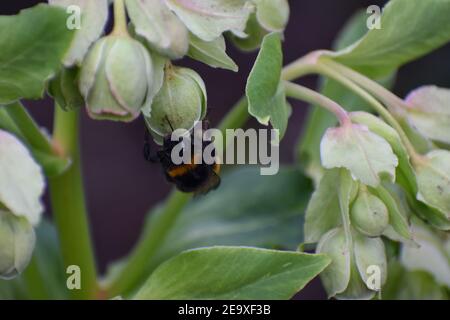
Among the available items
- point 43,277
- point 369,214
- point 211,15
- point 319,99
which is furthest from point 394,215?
point 43,277

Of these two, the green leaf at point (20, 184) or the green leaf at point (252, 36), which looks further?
the green leaf at point (252, 36)

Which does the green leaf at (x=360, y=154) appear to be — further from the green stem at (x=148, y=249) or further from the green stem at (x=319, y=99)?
the green stem at (x=148, y=249)

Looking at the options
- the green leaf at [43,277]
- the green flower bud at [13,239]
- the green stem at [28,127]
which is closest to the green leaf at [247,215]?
the green leaf at [43,277]

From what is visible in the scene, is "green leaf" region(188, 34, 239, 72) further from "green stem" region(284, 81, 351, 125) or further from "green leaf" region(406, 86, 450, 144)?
"green leaf" region(406, 86, 450, 144)

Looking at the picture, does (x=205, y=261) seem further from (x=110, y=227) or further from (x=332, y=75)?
(x=110, y=227)

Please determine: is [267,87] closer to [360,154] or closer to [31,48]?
[360,154]

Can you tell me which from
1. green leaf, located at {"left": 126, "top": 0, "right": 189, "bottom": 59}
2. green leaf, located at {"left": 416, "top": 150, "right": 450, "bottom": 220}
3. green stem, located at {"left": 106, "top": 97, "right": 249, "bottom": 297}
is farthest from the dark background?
green leaf, located at {"left": 126, "top": 0, "right": 189, "bottom": 59}
